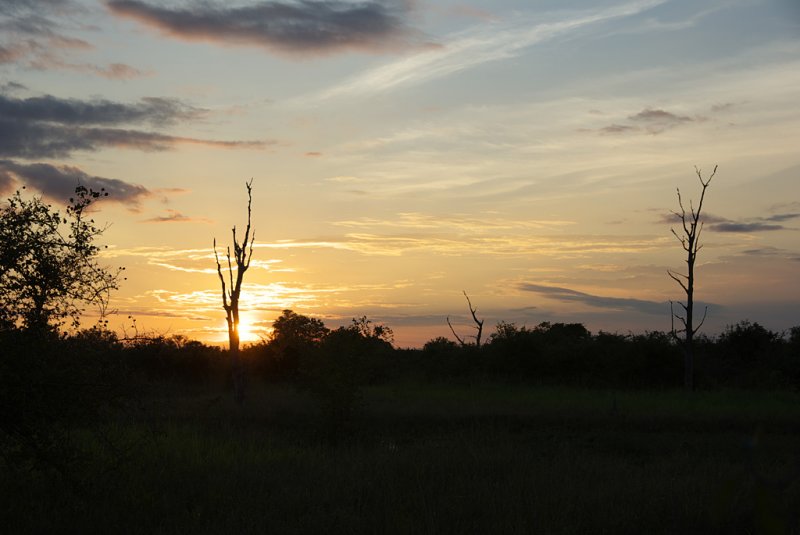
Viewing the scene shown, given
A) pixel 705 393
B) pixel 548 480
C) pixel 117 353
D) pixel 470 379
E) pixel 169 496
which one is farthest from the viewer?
pixel 470 379

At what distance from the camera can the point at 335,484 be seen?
14.3 metres

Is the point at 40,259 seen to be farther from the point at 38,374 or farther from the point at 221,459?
the point at 221,459

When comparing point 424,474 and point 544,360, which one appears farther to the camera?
point 544,360

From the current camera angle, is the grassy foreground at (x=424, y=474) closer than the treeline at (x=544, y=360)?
Yes

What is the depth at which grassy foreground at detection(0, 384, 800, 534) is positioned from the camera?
39.3 feet

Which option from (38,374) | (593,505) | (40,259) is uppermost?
(40,259)

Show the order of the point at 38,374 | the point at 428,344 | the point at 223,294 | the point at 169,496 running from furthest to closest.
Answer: the point at 428,344
the point at 223,294
the point at 169,496
the point at 38,374

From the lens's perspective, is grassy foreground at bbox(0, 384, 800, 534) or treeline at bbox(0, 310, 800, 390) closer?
grassy foreground at bbox(0, 384, 800, 534)

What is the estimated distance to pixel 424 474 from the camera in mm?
15352

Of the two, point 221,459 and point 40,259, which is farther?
point 221,459

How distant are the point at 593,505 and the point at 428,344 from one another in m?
40.3

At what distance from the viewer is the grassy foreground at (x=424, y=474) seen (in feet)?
39.3

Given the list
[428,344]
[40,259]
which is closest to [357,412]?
[40,259]

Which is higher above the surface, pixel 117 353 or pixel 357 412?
pixel 117 353
